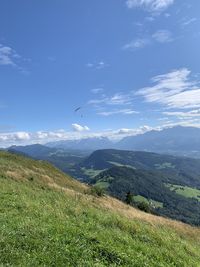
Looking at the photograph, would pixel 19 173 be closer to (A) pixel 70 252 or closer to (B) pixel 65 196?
(B) pixel 65 196

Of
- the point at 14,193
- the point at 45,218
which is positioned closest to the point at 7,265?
the point at 45,218

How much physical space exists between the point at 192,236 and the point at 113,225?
10.7 m

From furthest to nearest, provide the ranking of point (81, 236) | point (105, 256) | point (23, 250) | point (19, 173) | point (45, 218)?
point (19, 173)
point (45, 218)
point (81, 236)
point (105, 256)
point (23, 250)

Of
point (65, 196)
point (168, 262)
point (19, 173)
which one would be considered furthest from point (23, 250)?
point (19, 173)

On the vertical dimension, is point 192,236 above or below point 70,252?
below

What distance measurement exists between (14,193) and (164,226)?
1381 centimetres

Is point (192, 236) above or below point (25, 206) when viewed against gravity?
below

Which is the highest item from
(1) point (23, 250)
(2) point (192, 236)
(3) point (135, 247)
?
(1) point (23, 250)

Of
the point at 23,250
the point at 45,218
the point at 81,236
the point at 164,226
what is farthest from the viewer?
the point at 164,226

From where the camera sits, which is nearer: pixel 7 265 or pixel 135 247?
pixel 7 265

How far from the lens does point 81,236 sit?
20641mm

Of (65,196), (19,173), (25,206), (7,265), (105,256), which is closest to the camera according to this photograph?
(7,265)

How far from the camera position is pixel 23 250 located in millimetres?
16938

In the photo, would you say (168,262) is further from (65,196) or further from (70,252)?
(65,196)
